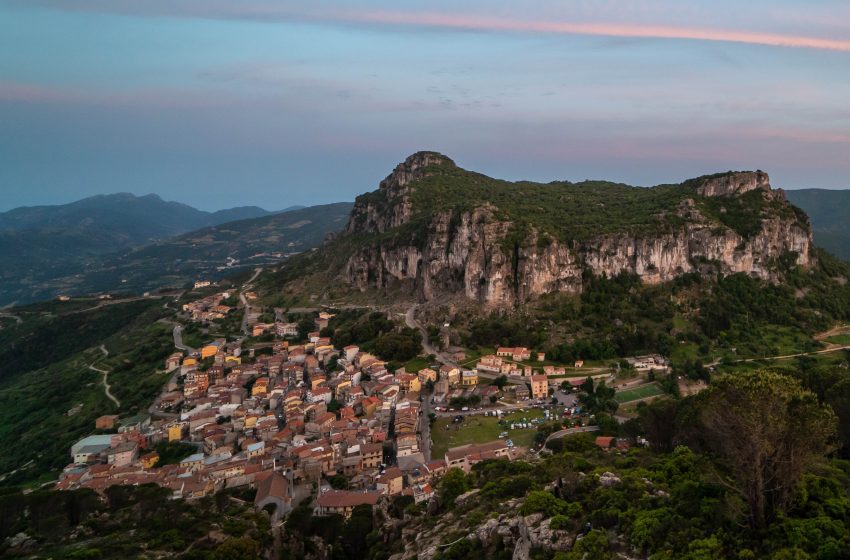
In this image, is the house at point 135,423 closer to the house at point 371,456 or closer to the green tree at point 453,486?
the house at point 371,456

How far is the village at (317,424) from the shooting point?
41.3 meters

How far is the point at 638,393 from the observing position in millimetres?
59000

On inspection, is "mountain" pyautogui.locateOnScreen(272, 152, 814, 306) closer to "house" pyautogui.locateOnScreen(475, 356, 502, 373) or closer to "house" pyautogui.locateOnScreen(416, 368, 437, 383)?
"house" pyautogui.locateOnScreen(475, 356, 502, 373)

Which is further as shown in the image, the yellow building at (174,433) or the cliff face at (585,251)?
the cliff face at (585,251)

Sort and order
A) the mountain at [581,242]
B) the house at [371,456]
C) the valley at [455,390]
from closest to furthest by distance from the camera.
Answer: the valley at [455,390] → the house at [371,456] → the mountain at [581,242]

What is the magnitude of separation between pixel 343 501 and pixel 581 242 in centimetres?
6368

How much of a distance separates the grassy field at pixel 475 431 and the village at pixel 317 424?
22cm

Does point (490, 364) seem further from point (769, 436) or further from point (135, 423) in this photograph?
point (769, 436)

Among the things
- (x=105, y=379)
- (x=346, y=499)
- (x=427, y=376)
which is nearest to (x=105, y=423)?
(x=105, y=379)

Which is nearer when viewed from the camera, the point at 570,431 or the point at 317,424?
the point at 570,431

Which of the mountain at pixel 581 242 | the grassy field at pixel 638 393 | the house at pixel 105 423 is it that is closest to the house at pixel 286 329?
the mountain at pixel 581 242

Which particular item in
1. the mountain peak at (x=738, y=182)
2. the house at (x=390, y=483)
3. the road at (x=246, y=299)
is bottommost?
the house at (x=390, y=483)

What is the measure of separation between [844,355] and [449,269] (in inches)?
2181

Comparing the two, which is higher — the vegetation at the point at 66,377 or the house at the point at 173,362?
the house at the point at 173,362
